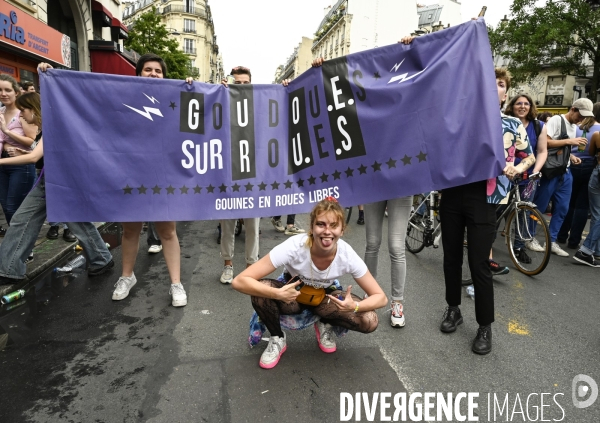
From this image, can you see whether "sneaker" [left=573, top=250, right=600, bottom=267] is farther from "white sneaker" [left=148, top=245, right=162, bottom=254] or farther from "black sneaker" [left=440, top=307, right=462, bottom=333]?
"white sneaker" [left=148, top=245, right=162, bottom=254]

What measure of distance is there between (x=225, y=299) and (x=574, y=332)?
317cm

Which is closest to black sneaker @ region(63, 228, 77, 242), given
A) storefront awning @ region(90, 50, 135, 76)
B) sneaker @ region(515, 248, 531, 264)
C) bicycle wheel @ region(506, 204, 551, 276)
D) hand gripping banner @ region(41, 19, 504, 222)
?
hand gripping banner @ region(41, 19, 504, 222)

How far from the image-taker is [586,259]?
5.54 m

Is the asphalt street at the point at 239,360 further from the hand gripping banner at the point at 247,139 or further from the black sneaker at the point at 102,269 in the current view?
the hand gripping banner at the point at 247,139

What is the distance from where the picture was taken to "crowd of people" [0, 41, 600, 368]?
2.67 metres

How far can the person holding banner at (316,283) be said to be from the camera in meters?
2.55

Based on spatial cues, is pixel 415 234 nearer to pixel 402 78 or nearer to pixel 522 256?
pixel 522 256

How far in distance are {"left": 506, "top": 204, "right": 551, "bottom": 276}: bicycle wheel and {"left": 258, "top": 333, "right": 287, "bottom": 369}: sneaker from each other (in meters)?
3.52

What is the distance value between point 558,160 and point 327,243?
16.6ft

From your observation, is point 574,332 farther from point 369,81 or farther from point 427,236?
point 369,81

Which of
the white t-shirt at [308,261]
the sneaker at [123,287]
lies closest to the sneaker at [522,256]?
the white t-shirt at [308,261]

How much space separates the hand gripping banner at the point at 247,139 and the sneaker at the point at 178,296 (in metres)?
0.76

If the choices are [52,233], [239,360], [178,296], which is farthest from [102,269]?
[239,360]

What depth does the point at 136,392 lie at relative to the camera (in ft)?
8.11
